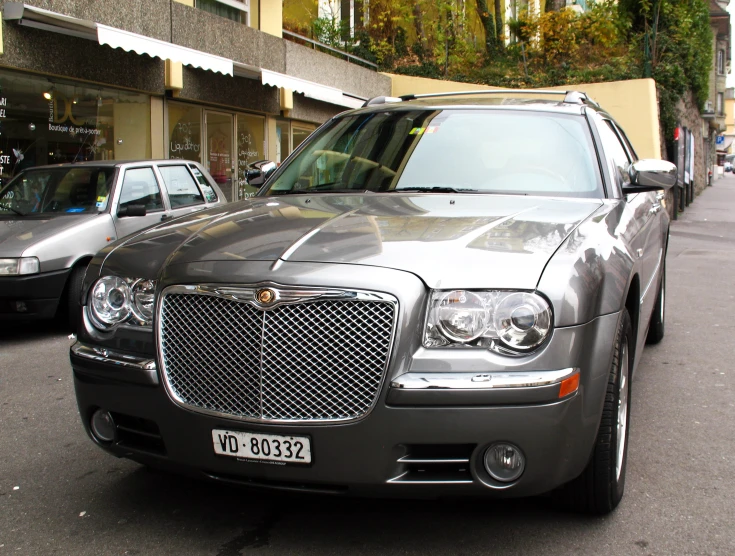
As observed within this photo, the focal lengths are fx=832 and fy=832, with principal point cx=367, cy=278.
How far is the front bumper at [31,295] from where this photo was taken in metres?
6.92

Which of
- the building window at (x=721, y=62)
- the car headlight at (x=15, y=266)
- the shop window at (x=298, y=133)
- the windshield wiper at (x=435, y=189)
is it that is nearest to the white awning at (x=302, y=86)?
the shop window at (x=298, y=133)

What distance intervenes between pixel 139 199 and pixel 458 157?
5.10 meters

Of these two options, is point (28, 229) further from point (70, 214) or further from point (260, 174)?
point (260, 174)

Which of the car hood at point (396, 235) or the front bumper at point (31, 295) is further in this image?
the front bumper at point (31, 295)

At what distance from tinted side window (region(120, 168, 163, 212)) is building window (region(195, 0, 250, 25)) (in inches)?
319

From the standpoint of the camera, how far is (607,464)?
301 centimetres

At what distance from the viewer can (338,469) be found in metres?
2.69

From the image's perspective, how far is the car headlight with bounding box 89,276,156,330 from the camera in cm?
307

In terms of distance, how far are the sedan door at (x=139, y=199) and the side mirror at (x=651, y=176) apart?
5.20 meters

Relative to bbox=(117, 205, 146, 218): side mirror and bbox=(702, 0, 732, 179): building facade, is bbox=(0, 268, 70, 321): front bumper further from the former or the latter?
bbox=(702, 0, 732, 179): building facade

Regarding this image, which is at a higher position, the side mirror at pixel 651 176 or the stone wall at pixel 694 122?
the stone wall at pixel 694 122

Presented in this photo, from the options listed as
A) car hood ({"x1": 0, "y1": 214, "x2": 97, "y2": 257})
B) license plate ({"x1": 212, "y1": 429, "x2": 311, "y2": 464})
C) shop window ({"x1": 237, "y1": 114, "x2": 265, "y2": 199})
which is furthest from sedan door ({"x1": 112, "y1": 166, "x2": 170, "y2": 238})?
shop window ({"x1": 237, "y1": 114, "x2": 265, "y2": 199})

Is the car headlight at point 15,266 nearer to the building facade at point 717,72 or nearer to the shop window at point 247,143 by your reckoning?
the shop window at point 247,143

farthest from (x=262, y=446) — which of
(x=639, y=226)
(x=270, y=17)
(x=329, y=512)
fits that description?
(x=270, y=17)
